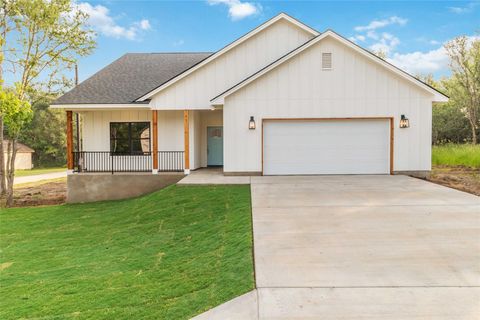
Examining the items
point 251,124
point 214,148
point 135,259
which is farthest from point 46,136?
point 135,259

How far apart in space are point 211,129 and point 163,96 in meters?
3.62

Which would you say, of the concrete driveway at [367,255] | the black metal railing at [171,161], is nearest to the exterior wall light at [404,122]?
the concrete driveway at [367,255]

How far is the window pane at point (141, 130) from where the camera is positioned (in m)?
15.3

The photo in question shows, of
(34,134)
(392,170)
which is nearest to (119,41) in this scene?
(34,134)

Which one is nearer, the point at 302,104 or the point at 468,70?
the point at 302,104

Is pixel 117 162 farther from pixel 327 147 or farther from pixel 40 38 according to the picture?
pixel 327 147

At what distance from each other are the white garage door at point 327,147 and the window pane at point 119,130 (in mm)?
6757

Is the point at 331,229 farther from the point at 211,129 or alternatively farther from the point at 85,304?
the point at 211,129

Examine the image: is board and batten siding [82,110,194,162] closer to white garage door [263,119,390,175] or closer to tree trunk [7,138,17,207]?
tree trunk [7,138,17,207]

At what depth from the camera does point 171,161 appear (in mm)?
14914

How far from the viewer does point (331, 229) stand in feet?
20.9

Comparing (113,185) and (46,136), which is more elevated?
(46,136)

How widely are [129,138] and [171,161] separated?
2.33 m

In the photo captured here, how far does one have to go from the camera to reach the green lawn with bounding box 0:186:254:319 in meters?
4.39
